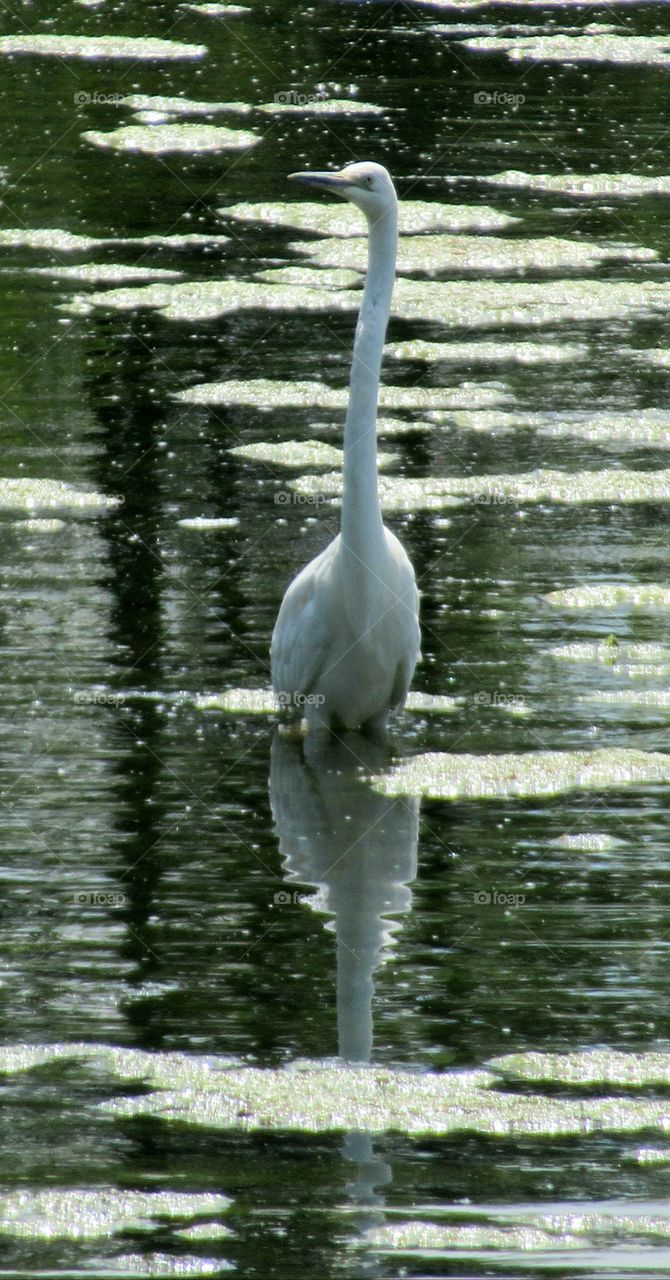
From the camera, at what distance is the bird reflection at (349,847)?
5.74m

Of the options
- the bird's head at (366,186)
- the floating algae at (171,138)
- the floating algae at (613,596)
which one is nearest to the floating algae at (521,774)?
the floating algae at (613,596)

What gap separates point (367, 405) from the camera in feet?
24.0

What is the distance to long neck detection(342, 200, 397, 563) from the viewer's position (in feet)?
23.7

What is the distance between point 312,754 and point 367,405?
4.19ft

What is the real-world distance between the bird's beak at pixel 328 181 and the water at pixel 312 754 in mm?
1927

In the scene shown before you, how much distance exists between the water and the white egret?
26cm

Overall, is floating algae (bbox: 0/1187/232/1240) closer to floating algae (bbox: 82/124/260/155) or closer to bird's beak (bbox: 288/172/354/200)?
bird's beak (bbox: 288/172/354/200)

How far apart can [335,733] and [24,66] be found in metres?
15.0

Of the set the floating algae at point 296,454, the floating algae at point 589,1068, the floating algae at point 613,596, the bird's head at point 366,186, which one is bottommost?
the floating algae at point 613,596

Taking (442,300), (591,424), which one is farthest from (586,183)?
(591,424)

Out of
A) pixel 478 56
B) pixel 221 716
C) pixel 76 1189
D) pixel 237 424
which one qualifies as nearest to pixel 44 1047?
pixel 76 1189

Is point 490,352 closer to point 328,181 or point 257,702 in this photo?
point 257,702

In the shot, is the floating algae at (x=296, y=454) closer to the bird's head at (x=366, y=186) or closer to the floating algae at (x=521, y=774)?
the bird's head at (x=366, y=186)

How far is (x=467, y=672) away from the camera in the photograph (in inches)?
318
